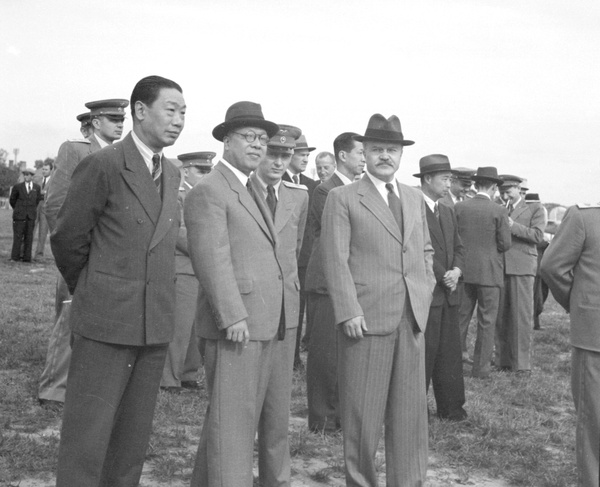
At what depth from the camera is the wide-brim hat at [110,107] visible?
5.96 m

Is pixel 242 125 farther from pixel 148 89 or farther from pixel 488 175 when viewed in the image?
pixel 488 175

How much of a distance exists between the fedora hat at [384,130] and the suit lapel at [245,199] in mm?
937

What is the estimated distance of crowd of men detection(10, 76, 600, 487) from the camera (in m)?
3.64

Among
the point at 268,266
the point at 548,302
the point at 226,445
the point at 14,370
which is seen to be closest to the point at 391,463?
the point at 226,445

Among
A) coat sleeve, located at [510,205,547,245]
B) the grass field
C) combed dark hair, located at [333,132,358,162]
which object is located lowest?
the grass field

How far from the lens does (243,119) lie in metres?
4.17

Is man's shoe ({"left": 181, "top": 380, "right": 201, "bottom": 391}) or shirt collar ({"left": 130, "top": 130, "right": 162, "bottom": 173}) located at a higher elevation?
shirt collar ({"left": 130, "top": 130, "right": 162, "bottom": 173})

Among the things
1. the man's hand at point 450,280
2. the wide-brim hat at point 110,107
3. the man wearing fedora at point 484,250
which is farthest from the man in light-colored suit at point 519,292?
the wide-brim hat at point 110,107

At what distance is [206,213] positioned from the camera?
13.2 ft

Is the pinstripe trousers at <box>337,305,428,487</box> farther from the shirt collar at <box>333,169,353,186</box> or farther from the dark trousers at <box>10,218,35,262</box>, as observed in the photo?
the dark trousers at <box>10,218,35,262</box>

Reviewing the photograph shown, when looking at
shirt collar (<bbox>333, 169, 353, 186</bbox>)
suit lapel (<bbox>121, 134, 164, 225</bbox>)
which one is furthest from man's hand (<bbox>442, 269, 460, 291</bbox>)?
suit lapel (<bbox>121, 134, 164, 225</bbox>)

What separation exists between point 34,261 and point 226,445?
15452 millimetres

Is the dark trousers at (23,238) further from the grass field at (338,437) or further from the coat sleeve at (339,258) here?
the coat sleeve at (339,258)

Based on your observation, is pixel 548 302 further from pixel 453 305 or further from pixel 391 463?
pixel 391 463
